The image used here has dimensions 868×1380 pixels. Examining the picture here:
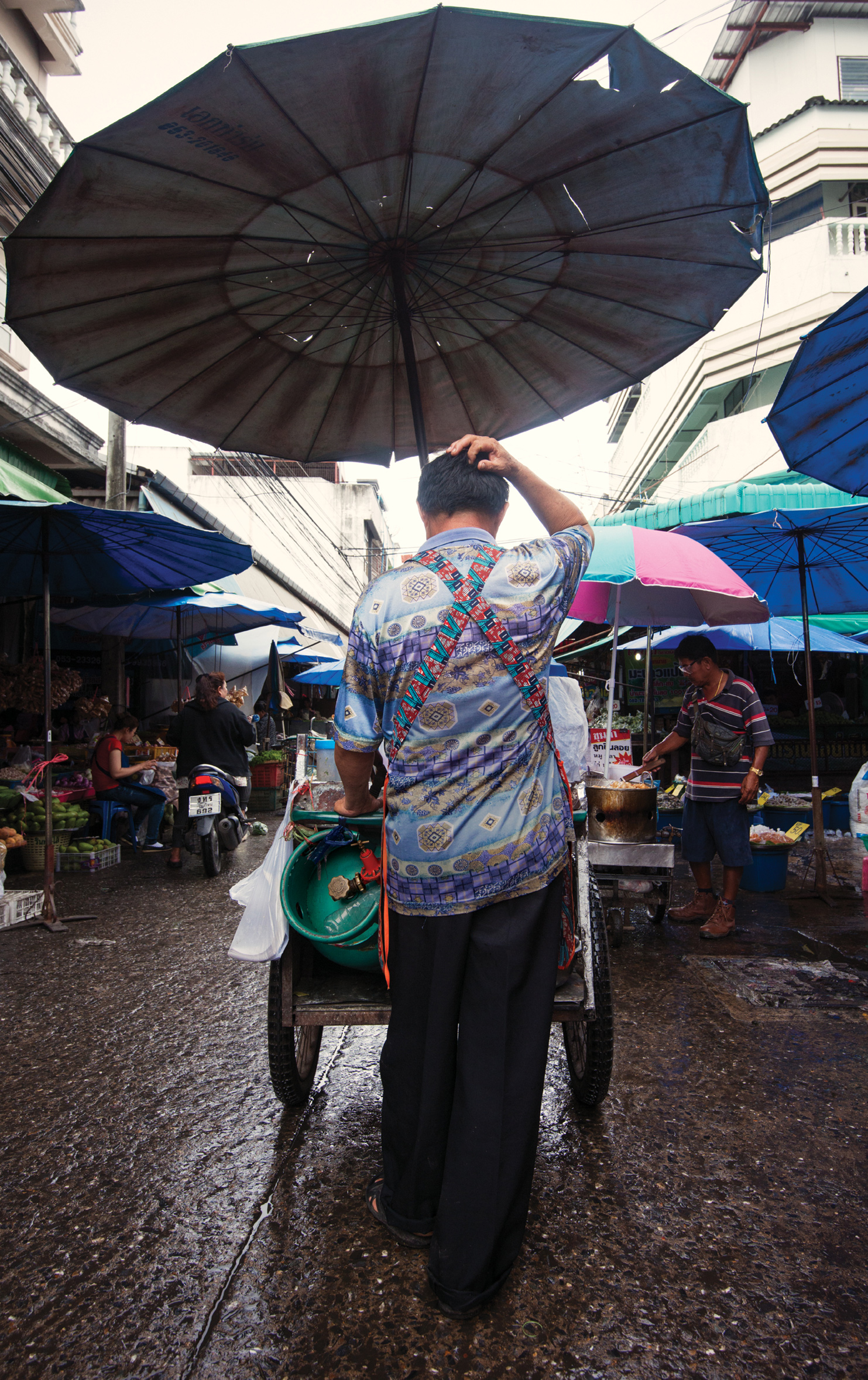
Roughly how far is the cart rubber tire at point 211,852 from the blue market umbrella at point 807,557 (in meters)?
5.22

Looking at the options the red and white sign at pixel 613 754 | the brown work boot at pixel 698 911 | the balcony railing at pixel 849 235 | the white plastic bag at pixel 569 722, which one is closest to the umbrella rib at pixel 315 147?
the white plastic bag at pixel 569 722

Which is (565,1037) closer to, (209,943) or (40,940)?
(209,943)

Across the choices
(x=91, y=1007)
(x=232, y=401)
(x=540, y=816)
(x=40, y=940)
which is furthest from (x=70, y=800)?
(x=540, y=816)

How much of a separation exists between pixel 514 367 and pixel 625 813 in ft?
9.80

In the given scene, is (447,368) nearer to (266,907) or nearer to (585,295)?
(585,295)

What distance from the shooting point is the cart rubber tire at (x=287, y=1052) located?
2529 millimetres

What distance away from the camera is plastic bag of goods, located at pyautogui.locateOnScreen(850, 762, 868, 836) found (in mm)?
4852

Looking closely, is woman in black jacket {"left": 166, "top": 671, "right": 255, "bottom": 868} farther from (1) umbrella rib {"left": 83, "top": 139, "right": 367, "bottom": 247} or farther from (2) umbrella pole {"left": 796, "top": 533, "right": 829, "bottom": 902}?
(1) umbrella rib {"left": 83, "top": 139, "right": 367, "bottom": 247}

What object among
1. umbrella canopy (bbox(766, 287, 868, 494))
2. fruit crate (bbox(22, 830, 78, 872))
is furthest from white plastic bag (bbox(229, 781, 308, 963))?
fruit crate (bbox(22, 830, 78, 872))

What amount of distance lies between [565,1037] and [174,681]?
35.1 feet

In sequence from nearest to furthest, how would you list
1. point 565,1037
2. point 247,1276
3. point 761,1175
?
1. point 247,1276
2. point 761,1175
3. point 565,1037

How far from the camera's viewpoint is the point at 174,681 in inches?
492

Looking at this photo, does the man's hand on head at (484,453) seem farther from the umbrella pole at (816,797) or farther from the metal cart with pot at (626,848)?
the umbrella pole at (816,797)

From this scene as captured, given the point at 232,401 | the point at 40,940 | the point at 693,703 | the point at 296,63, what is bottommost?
the point at 40,940
